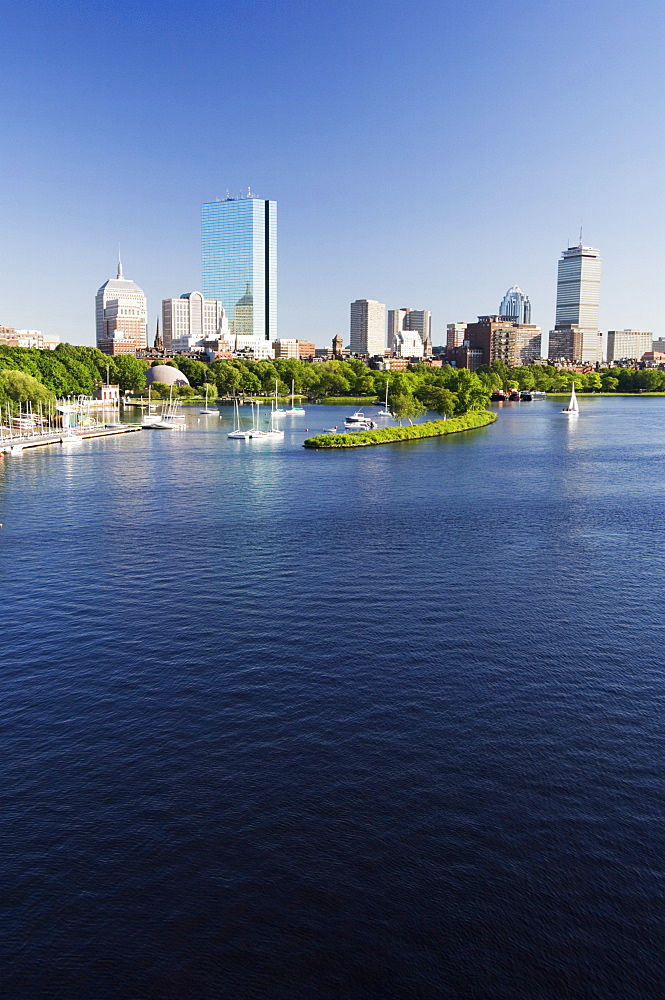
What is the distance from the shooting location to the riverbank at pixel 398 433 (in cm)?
10630

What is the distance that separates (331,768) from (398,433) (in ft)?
321

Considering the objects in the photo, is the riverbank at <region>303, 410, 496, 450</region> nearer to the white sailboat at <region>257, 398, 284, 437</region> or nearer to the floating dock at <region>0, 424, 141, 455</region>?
the white sailboat at <region>257, 398, 284, 437</region>

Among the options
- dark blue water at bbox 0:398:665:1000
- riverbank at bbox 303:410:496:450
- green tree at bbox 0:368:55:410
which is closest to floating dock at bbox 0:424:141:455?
green tree at bbox 0:368:55:410

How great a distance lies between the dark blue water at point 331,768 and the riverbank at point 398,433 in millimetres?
56093

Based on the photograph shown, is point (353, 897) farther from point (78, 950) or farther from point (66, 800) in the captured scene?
point (66, 800)

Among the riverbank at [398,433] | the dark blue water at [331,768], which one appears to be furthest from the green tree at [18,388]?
the dark blue water at [331,768]

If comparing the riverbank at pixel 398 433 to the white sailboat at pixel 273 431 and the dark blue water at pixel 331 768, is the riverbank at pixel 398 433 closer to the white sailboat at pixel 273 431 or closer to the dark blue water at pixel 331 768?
the white sailboat at pixel 273 431

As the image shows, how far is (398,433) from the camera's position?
119 m

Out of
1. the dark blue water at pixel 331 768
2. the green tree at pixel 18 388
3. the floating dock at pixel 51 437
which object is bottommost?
the dark blue water at pixel 331 768

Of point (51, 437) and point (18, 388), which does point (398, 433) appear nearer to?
point (51, 437)

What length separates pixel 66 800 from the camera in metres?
21.5

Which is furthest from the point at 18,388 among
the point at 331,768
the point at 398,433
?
the point at 331,768

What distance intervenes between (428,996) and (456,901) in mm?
2671

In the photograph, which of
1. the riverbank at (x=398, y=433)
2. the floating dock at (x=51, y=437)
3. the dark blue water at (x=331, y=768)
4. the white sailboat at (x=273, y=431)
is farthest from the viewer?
the white sailboat at (x=273, y=431)
